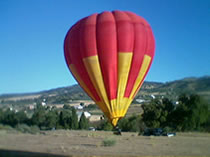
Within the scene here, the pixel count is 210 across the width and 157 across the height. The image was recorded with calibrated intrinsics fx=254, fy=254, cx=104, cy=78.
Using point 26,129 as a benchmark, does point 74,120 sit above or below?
below

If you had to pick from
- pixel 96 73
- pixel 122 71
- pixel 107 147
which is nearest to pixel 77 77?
pixel 96 73

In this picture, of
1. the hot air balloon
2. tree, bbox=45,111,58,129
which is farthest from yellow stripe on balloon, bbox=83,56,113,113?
tree, bbox=45,111,58,129

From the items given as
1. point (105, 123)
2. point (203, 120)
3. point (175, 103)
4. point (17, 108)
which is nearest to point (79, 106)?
point (105, 123)

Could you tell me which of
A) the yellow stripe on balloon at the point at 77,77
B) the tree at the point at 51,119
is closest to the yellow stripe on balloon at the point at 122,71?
the yellow stripe on balloon at the point at 77,77

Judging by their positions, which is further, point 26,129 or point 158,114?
point 158,114

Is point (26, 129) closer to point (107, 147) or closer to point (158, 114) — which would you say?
point (107, 147)

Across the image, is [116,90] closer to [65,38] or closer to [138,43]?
[138,43]

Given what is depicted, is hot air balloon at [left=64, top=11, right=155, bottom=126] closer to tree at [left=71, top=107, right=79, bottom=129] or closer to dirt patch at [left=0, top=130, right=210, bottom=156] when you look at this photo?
dirt patch at [left=0, top=130, right=210, bottom=156]

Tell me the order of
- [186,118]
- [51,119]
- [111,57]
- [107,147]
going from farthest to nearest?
[51,119] < [186,118] < [107,147] < [111,57]
